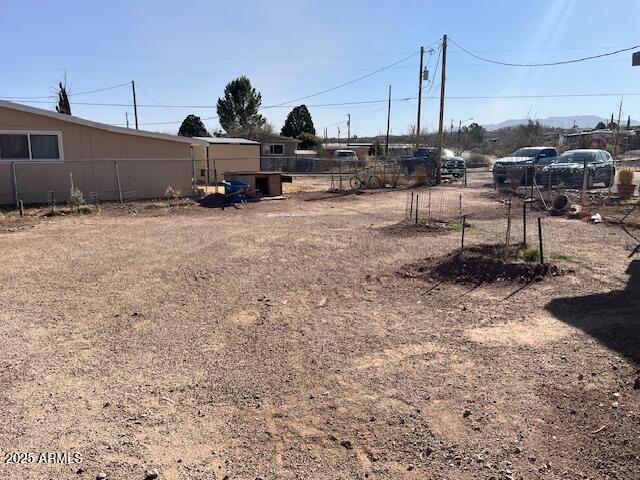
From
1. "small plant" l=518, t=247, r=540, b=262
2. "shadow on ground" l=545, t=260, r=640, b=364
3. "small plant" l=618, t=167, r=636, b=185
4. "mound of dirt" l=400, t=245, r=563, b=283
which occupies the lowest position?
"shadow on ground" l=545, t=260, r=640, b=364

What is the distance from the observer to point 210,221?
14.6 m

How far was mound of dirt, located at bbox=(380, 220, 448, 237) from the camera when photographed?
39.1 ft

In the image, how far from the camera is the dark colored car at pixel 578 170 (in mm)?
21578

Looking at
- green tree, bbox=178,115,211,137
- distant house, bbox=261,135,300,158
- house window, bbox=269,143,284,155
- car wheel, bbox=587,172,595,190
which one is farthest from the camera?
green tree, bbox=178,115,211,137

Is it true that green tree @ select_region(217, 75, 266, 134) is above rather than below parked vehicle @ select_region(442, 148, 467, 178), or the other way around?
above

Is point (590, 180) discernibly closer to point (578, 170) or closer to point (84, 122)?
point (578, 170)

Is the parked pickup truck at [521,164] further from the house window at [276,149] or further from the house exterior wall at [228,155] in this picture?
the house window at [276,149]

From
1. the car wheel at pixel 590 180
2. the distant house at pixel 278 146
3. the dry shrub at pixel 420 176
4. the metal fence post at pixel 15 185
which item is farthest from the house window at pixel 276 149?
the metal fence post at pixel 15 185

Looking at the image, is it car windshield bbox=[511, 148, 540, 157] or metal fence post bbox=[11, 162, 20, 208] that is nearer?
metal fence post bbox=[11, 162, 20, 208]

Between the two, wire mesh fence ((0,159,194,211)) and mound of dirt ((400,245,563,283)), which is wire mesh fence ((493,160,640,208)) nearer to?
mound of dirt ((400,245,563,283))

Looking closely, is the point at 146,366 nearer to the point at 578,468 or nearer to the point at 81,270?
the point at 578,468

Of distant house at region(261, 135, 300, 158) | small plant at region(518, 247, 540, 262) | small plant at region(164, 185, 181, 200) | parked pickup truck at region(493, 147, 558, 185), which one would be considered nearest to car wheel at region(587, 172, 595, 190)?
parked pickup truck at region(493, 147, 558, 185)

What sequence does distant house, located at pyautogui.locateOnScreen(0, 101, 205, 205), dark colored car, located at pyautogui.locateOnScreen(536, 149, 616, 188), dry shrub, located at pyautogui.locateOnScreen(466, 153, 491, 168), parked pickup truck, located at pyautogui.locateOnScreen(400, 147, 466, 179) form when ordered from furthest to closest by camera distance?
dry shrub, located at pyautogui.locateOnScreen(466, 153, 491, 168), parked pickup truck, located at pyautogui.locateOnScreen(400, 147, 466, 179), dark colored car, located at pyautogui.locateOnScreen(536, 149, 616, 188), distant house, located at pyautogui.locateOnScreen(0, 101, 205, 205)

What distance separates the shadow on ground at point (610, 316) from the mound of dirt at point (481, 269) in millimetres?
982
